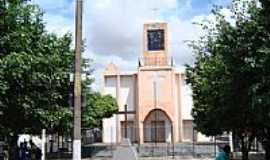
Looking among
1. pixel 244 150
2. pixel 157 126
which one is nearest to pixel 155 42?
pixel 157 126

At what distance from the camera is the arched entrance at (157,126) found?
239 feet

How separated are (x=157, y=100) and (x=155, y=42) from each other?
7335 mm

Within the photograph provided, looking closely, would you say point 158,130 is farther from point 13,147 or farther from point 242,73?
point 242,73

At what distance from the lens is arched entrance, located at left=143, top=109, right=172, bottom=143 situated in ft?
239

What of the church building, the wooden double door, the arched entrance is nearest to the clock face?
the church building

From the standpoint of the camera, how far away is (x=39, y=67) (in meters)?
24.5

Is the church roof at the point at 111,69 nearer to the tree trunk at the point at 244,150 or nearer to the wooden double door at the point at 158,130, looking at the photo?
the wooden double door at the point at 158,130

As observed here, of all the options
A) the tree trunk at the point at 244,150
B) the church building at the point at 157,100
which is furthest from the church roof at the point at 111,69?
the tree trunk at the point at 244,150

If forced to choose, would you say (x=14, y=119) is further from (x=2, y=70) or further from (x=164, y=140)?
(x=164, y=140)

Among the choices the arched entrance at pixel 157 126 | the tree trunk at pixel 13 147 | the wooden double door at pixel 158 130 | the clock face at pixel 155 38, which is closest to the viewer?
the tree trunk at pixel 13 147

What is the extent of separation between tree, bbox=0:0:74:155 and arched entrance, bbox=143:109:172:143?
44096 mm

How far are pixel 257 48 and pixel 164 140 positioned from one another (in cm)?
5414

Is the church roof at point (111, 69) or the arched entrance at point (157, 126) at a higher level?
the church roof at point (111, 69)

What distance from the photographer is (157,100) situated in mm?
72750
